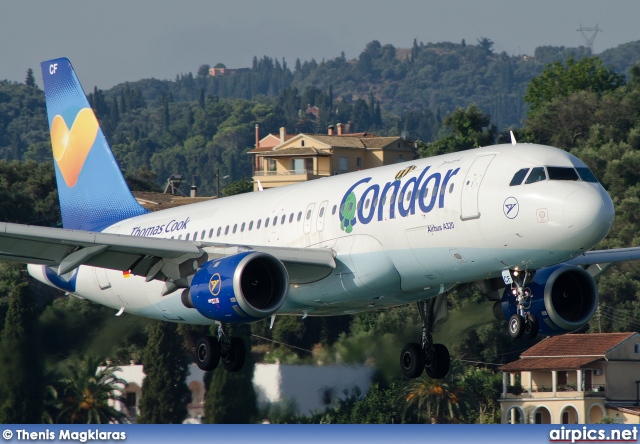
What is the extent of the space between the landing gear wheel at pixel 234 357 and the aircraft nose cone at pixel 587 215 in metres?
11.5

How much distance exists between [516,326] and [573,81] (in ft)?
434

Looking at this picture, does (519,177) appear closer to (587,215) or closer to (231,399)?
(587,215)

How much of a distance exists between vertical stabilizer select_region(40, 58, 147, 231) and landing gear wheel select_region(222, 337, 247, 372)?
346 inches

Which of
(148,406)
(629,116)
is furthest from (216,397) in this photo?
(629,116)

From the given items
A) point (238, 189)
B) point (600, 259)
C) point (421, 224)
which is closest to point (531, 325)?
point (421, 224)

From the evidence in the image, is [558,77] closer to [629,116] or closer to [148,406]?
[629,116]

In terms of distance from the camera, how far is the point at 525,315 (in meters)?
30.1

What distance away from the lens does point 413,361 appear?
34.9 m

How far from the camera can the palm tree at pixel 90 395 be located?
158 feet

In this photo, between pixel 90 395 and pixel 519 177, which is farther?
pixel 90 395

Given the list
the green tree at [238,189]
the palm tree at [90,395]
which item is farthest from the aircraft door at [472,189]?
the green tree at [238,189]

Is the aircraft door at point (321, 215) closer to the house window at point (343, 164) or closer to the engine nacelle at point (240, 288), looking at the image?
the engine nacelle at point (240, 288)

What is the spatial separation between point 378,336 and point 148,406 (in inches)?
510

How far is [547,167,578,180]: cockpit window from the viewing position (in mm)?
28000
